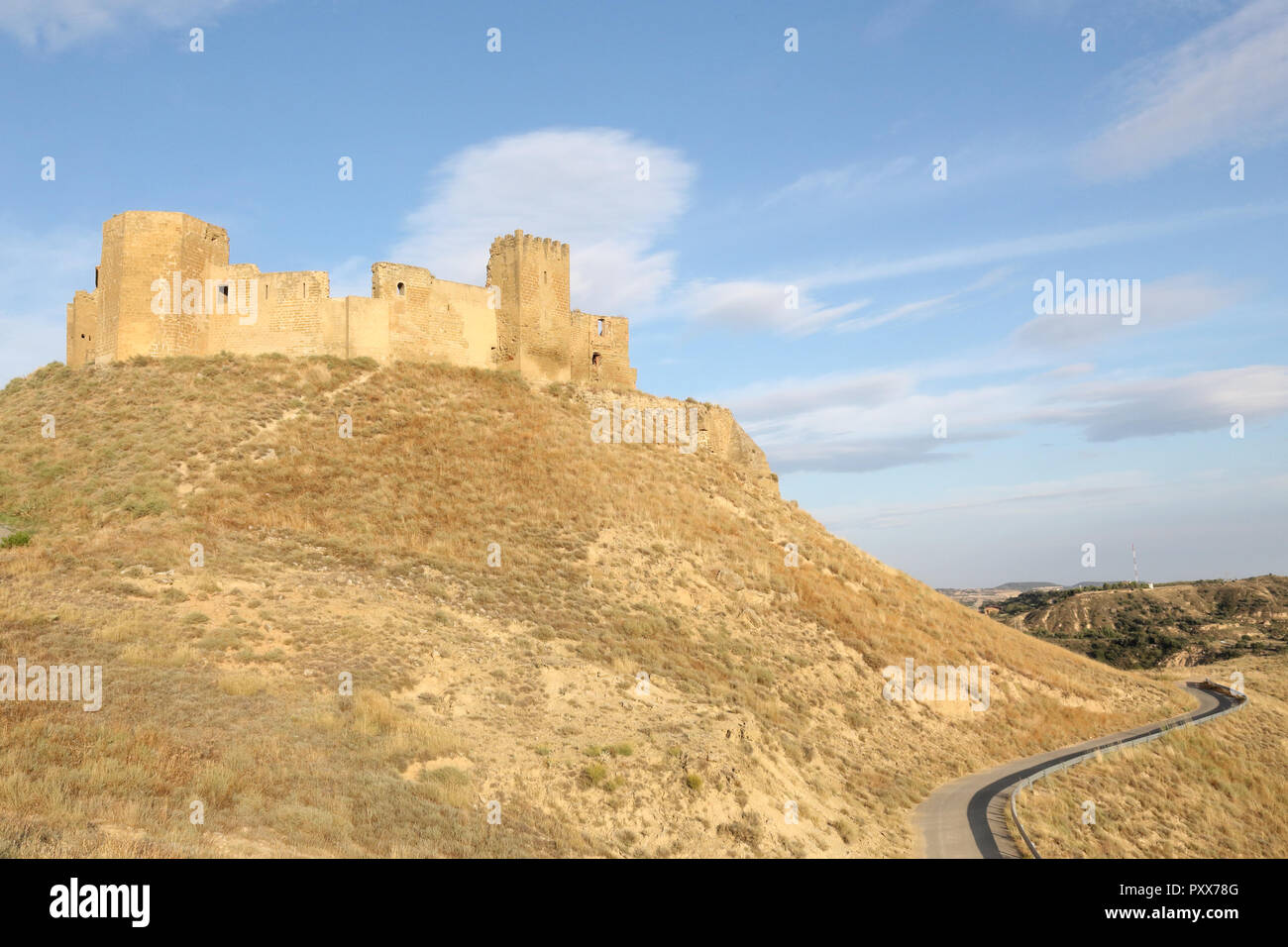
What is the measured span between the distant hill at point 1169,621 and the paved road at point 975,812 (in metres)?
41.9

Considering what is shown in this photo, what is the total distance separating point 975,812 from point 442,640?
1128 cm

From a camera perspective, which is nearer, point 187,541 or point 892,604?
point 187,541

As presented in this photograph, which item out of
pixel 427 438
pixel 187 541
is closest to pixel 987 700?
pixel 427 438

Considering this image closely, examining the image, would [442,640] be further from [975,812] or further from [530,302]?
[530,302]

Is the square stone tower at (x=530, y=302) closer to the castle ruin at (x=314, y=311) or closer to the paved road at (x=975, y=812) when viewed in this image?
the castle ruin at (x=314, y=311)

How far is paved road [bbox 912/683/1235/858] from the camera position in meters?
14.3

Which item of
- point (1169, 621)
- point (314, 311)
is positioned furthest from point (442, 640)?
point (1169, 621)

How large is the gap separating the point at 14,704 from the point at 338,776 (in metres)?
4.44

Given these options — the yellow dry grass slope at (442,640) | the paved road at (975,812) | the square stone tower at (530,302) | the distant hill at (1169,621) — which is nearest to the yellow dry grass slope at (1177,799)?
the paved road at (975,812)

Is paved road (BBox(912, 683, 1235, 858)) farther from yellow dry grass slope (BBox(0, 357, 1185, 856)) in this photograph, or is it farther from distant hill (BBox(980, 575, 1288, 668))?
distant hill (BBox(980, 575, 1288, 668))

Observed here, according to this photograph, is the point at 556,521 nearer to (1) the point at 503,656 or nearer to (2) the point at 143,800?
(1) the point at 503,656

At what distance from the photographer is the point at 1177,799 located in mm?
21688

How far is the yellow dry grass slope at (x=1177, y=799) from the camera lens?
17844mm
